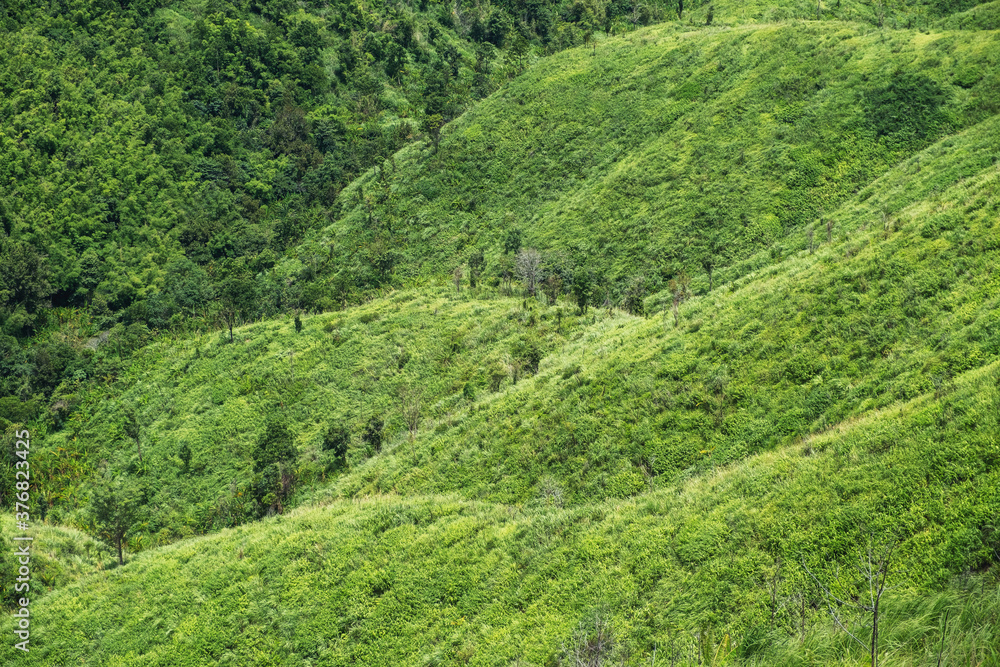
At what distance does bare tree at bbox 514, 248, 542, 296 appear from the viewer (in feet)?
206

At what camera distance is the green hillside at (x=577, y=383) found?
569 inches

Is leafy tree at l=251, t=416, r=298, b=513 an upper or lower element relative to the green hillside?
lower

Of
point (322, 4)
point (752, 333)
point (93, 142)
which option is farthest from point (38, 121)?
point (752, 333)

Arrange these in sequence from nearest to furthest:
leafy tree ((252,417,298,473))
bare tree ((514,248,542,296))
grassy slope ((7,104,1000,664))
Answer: grassy slope ((7,104,1000,664)) < leafy tree ((252,417,298,473)) < bare tree ((514,248,542,296))

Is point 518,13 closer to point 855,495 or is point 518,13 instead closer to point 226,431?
point 226,431

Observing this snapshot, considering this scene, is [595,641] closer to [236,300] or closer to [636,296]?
[636,296]

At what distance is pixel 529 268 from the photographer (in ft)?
210

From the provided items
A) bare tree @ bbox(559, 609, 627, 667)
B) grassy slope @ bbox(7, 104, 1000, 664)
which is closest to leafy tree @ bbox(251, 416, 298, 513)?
grassy slope @ bbox(7, 104, 1000, 664)

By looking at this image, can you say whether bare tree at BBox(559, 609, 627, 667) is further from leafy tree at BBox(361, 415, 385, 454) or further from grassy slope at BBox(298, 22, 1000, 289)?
grassy slope at BBox(298, 22, 1000, 289)

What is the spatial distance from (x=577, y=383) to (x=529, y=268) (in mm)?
33237

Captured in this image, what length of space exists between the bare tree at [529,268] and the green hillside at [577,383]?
1316mm

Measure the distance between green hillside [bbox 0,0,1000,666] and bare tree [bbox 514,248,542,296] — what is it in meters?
1.32

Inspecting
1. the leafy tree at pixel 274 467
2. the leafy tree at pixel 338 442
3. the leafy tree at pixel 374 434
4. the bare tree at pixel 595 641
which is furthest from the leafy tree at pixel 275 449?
the bare tree at pixel 595 641

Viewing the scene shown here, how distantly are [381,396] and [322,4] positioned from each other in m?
119
